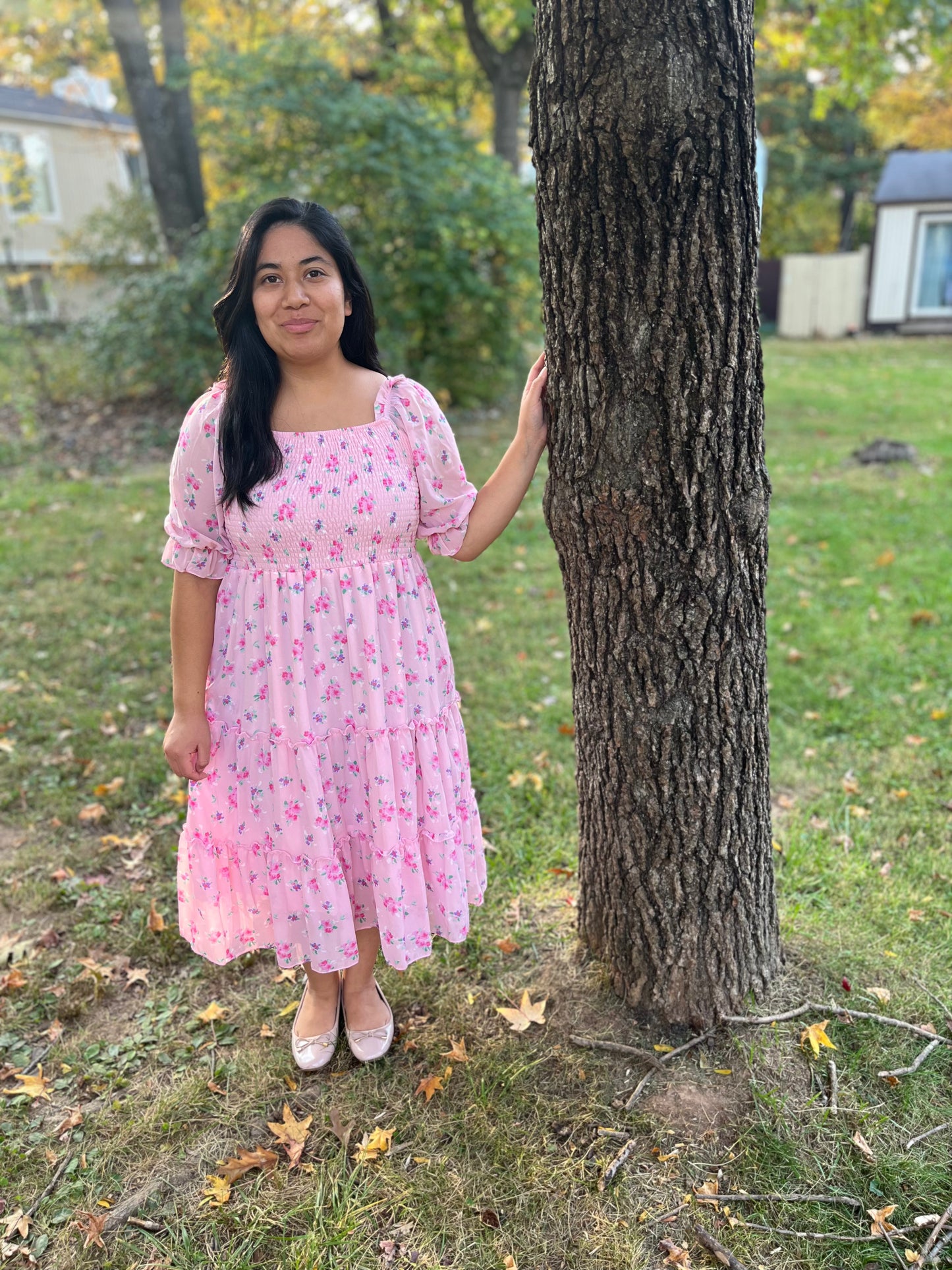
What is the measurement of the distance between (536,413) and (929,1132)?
71.6 inches

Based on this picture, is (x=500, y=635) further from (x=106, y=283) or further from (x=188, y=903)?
(x=106, y=283)

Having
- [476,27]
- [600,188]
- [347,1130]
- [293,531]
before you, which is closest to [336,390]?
[293,531]

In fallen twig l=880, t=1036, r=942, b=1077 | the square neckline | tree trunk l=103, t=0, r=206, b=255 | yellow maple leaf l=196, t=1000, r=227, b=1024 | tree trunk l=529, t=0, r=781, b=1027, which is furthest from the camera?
tree trunk l=103, t=0, r=206, b=255

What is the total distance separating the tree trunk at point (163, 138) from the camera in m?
10.1

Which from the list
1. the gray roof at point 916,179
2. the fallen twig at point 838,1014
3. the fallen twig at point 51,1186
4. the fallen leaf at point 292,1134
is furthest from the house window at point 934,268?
the fallen twig at point 51,1186

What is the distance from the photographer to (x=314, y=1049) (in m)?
2.36

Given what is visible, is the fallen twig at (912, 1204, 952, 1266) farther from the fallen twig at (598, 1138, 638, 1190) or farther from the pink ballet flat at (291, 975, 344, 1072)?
the pink ballet flat at (291, 975, 344, 1072)

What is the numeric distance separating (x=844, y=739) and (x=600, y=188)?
2682 millimetres

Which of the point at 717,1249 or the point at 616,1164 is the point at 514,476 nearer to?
the point at 616,1164

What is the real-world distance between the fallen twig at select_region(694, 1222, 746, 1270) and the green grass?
28 mm

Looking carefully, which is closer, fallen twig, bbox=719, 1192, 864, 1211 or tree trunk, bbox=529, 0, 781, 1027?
tree trunk, bbox=529, 0, 781, 1027

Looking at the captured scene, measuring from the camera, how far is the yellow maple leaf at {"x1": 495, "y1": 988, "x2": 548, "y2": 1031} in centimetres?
240

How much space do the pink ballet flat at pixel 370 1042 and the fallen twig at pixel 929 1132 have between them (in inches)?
48.8

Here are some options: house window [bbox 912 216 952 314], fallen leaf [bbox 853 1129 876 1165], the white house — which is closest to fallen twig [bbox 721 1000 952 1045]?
fallen leaf [bbox 853 1129 876 1165]
